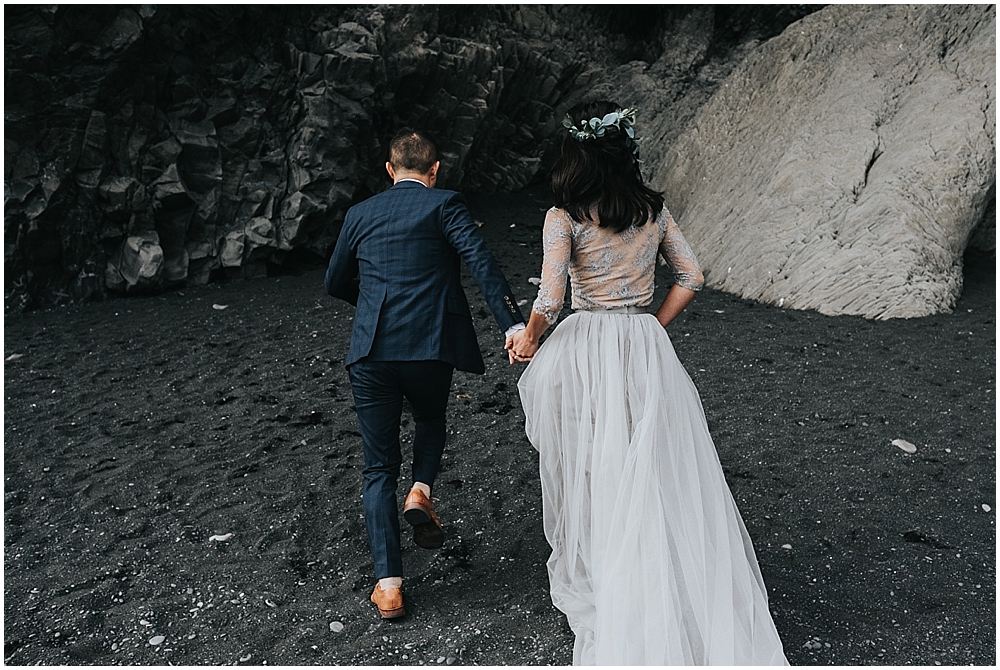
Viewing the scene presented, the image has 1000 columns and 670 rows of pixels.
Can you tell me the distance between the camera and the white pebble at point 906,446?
466 centimetres

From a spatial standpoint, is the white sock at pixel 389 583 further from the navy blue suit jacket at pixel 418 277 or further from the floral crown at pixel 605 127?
the floral crown at pixel 605 127

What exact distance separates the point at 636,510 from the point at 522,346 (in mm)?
704

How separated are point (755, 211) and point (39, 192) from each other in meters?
7.37

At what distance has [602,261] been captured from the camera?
2.76 metres

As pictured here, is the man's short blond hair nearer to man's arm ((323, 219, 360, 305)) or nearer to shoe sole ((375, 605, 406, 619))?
man's arm ((323, 219, 360, 305))

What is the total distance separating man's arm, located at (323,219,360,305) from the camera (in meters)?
3.06

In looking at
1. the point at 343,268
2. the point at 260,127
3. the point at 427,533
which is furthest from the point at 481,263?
the point at 260,127

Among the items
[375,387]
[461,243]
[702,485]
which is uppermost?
[461,243]

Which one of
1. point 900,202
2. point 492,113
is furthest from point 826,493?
point 492,113

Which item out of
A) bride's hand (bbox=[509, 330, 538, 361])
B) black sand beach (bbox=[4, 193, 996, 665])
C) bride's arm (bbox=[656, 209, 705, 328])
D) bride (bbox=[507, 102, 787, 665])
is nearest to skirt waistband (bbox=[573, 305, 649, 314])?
bride (bbox=[507, 102, 787, 665])

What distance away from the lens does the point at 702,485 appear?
2.68 meters

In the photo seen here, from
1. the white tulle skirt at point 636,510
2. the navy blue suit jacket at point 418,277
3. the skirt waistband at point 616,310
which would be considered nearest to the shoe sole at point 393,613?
the white tulle skirt at point 636,510

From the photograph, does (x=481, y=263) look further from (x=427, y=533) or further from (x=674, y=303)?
(x=427, y=533)

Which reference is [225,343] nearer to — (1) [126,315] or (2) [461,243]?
(1) [126,315]
